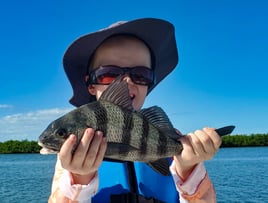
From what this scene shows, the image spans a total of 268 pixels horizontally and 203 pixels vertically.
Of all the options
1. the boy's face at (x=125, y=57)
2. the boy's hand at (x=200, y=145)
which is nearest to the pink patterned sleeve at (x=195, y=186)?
the boy's hand at (x=200, y=145)

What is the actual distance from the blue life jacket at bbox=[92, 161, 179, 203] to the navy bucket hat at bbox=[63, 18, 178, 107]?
71cm

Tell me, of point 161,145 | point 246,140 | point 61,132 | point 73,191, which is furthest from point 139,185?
point 246,140

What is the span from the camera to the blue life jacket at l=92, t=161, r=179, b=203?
3340 millimetres

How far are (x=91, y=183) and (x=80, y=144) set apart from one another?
541 millimetres

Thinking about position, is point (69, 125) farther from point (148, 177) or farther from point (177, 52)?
point (177, 52)

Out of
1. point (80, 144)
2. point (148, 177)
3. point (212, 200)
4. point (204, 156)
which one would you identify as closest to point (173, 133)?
point (204, 156)

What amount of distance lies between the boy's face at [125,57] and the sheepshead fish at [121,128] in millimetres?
787

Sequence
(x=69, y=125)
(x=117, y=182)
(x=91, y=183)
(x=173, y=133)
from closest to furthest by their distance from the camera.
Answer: (x=69, y=125) → (x=173, y=133) → (x=91, y=183) → (x=117, y=182)

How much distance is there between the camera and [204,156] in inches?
102

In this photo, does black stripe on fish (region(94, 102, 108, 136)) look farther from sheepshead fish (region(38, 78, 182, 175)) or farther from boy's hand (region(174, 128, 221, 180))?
boy's hand (region(174, 128, 221, 180))

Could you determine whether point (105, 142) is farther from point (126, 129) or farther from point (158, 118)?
point (158, 118)

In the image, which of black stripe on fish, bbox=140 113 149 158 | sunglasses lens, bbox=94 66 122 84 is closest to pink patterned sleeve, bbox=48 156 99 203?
black stripe on fish, bbox=140 113 149 158

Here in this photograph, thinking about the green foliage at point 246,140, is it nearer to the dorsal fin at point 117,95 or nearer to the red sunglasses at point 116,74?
the red sunglasses at point 116,74

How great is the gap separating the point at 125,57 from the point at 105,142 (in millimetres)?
1253
